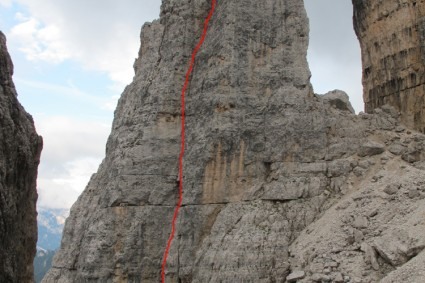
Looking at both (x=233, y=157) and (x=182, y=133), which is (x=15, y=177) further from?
(x=182, y=133)

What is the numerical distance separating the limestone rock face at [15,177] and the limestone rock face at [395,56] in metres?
17.4

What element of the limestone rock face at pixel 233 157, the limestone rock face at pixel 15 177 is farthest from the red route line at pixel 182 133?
the limestone rock face at pixel 15 177

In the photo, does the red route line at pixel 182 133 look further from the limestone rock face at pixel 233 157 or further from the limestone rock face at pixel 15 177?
the limestone rock face at pixel 15 177

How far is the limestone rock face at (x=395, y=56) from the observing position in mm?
24250

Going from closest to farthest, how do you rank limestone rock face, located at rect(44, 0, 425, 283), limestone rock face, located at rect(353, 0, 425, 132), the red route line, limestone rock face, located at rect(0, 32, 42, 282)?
limestone rock face, located at rect(0, 32, 42, 282)
limestone rock face, located at rect(44, 0, 425, 283)
the red route line
limestone rock face, located at rect(353, 0, 425, 132)

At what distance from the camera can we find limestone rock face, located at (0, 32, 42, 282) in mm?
9664

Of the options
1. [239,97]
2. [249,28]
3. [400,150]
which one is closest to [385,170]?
[400,150]

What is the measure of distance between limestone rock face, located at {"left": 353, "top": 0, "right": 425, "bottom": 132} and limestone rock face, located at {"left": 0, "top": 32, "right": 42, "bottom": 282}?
684 inches

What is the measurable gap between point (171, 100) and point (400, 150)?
803 cm

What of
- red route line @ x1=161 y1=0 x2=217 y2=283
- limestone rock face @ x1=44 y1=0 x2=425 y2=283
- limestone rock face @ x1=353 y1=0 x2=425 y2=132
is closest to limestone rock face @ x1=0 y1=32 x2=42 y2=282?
limestone rock face @ x1=44 y1=0 x2=425 y2=283

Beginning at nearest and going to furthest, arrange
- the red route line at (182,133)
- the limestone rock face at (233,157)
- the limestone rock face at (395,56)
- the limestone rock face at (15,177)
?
the limestone rock face at (15,177)
the limestone rock face at (233,157)
the red route line at (182,133)
the limestone rock face at (395,56)

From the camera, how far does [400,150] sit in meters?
19.8

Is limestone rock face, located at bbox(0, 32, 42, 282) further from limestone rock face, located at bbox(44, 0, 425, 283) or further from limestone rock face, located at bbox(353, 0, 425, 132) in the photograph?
limestone rock face, located at bbox(353, 0, 425, 132)

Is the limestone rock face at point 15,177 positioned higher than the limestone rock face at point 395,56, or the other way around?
the limestone rock face at point 395,56
